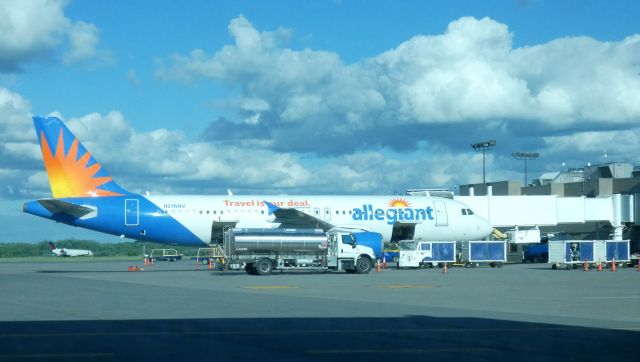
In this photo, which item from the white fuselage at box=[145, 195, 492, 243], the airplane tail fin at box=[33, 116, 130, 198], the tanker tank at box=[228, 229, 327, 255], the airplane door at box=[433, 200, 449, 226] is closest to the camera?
the tanker tank at box=[228, 229, 327, 255]

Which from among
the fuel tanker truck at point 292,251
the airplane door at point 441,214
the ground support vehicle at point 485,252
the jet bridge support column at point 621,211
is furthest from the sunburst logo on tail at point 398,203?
the jet bridge support column at point 621,211

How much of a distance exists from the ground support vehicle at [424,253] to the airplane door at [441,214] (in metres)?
1.47

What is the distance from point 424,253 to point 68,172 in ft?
80.0

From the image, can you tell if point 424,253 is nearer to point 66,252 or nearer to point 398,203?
point 398,203

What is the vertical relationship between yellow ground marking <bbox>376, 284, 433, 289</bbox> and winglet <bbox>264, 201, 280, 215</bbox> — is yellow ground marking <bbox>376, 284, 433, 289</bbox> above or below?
below

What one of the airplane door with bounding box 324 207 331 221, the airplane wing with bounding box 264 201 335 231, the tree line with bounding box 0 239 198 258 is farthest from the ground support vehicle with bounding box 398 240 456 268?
the tree line with bounding box 0 239 198 258

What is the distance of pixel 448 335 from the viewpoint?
17656mm

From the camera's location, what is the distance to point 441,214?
6200cm

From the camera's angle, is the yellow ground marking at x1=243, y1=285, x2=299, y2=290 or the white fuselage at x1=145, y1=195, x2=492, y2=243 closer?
the yellow ground marking at x1=243, y1=285, x2=299, y2=290

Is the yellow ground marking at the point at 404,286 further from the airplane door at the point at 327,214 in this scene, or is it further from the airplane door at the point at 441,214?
the airplane door at the point at 441,214

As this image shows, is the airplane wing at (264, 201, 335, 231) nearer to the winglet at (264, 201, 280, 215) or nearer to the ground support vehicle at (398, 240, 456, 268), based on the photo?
the winglet at (264, 201, 280, 215)

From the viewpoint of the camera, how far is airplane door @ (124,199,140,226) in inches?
2132

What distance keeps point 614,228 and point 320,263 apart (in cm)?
3867

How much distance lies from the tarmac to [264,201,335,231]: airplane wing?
2257 cm
